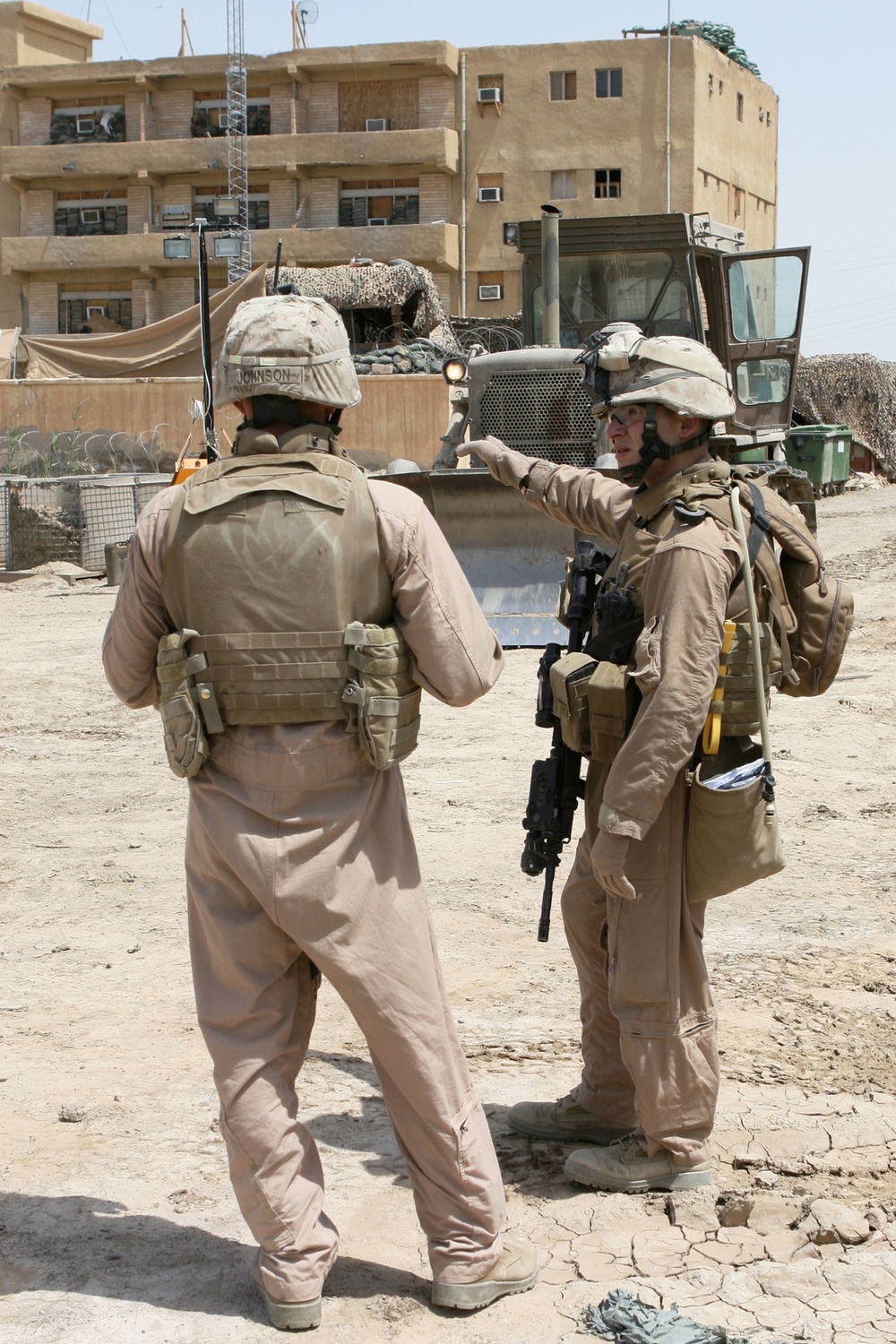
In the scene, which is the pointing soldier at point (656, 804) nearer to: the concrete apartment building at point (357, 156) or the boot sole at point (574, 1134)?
the boot sole at point (574, 1134)

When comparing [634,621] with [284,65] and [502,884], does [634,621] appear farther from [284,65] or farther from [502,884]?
[284,65]

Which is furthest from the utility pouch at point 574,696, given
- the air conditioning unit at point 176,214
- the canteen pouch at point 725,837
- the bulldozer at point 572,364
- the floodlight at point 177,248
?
the air conditioning unit at point 176,214

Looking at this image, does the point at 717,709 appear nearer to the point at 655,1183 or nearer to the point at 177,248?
the point at 655,1183

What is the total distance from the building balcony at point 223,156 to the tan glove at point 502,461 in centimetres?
3931

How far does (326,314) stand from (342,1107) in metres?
1.97

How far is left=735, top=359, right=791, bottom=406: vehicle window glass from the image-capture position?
11859 millimetres

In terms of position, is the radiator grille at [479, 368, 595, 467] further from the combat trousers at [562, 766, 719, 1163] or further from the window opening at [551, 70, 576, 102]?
the window opening at [551, 70, 576, 102]

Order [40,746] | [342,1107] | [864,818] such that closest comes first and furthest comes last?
[342,1107]
[864,818]
[40,746]

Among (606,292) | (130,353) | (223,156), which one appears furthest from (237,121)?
(606,292)

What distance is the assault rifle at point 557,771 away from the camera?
333 cm

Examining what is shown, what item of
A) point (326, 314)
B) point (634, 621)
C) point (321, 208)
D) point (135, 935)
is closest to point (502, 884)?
point (135, 935)

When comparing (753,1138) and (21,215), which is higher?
(21,215)

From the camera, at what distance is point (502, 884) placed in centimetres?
546

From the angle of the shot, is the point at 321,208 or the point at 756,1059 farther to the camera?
the point at 321,208
